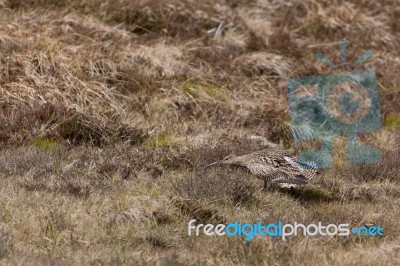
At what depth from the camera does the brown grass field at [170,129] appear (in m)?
6.97

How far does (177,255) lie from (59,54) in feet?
18.7

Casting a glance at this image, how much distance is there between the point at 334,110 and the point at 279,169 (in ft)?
13.1

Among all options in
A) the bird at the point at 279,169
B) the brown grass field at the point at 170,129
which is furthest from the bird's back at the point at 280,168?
the brown grass field at the point at 170,129

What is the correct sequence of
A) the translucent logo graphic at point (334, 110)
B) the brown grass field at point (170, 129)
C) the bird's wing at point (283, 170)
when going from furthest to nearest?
the translucent logo graphic at point (334, 110), the bird's wing at point (283, 170), the brown grass field at point (170, 129)

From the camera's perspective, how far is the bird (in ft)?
28.2

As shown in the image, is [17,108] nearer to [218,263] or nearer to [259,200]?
[259,200]

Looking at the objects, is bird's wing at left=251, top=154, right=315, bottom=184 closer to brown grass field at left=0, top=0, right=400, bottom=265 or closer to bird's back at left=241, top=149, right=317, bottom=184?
bird's back at left=241, top=149, right=317, bottom=184

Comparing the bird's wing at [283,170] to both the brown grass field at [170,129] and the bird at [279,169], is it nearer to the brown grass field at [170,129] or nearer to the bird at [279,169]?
the bird at [279,169]

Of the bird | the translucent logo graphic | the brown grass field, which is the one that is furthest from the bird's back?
the translucent logo graphic

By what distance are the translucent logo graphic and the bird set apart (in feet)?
4.14

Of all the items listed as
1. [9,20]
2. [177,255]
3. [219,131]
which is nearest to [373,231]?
[177,255]

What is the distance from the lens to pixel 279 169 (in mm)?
8672

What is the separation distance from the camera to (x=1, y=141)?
9898 millimetres

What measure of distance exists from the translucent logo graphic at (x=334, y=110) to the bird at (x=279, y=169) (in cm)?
126
